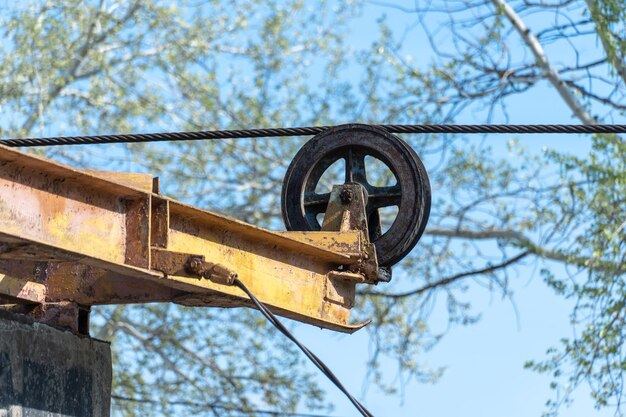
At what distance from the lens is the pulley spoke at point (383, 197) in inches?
271

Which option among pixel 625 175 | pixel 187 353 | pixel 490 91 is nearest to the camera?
pixel 625 175

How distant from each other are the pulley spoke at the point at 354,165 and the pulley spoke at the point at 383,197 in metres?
0.11

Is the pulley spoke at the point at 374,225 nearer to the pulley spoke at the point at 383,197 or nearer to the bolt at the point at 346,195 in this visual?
the pulley spoke at the point at 383,197

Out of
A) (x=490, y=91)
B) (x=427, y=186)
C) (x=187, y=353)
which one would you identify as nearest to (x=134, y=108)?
(x=187, y=353)

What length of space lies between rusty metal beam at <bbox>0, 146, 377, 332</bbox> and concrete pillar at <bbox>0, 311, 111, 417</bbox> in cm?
22

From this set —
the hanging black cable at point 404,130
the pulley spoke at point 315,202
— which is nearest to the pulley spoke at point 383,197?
the pulley spoke at point 315,202

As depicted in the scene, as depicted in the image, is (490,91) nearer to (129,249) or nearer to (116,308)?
(116,308)

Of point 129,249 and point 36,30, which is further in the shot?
point 36,30

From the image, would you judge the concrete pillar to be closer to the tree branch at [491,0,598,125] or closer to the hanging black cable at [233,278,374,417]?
the hanging black cable at [233,278,374,417]

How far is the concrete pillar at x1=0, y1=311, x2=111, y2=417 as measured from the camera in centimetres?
586

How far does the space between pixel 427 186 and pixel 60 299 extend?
1.92 metres

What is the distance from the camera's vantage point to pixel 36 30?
1822cm

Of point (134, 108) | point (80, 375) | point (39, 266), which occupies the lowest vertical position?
point (80, 375)

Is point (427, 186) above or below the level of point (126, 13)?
below
